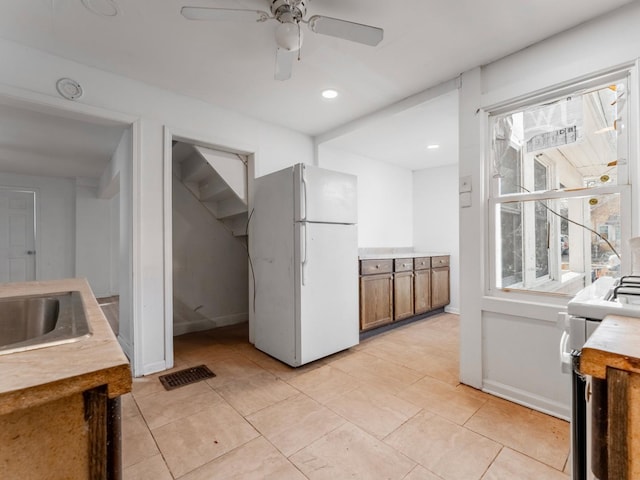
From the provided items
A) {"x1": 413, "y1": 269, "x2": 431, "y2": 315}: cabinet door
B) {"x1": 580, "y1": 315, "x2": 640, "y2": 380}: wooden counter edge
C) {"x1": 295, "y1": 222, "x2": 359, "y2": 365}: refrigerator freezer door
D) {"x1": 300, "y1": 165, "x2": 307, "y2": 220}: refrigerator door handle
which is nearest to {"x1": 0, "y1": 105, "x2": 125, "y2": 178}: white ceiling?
{"x1": 300, "y1": 165, "x2": 307, "y2": 220}: refrigerator door handle

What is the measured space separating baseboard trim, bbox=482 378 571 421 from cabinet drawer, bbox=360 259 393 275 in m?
1.43

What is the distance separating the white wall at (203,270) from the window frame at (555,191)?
10.1 ft

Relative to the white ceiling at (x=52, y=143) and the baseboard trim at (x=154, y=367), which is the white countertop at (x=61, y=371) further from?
the white ceiling at (x=52, y=143)

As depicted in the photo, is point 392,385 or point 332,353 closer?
point 392,385

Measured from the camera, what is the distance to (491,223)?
2170mm

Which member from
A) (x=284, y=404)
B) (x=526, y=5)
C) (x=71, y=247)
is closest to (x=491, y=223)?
(x=526, y=5)

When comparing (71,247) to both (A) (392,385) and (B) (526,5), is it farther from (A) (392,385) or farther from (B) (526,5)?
(B) (526,5)

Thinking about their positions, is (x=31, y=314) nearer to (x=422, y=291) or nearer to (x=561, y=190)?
(x=561, y=190)

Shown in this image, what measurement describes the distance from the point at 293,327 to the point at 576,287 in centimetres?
199

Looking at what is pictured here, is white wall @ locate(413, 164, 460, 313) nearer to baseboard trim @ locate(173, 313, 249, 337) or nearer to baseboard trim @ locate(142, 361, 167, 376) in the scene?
baseboard trim @ locate(173, 313, 249, 337)

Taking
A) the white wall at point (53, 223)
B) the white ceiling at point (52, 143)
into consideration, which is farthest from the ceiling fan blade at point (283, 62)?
the white wall at point (53, 223)

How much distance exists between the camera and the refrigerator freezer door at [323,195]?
8.13ft

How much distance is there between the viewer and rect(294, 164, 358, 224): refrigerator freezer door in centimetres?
248

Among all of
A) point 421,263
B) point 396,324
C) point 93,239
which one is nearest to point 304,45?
point 421,263
